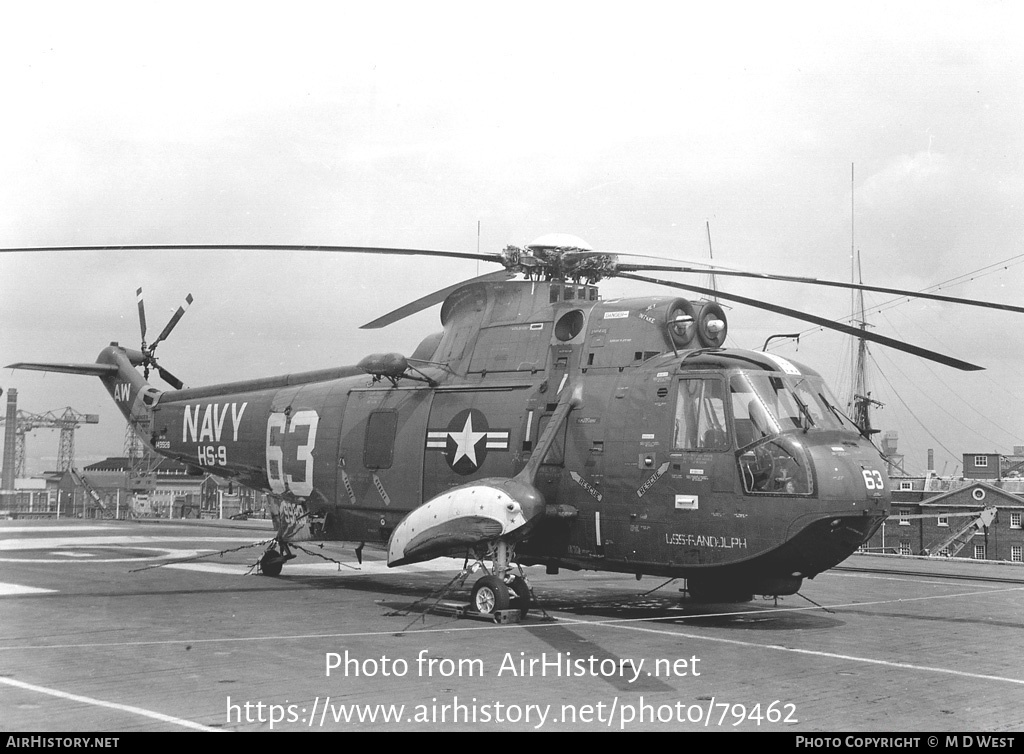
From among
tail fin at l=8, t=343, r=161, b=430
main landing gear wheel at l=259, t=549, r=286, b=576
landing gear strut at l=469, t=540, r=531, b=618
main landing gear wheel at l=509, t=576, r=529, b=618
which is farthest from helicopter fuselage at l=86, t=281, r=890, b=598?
tail fin at l=8, t=343, r=161, b=430

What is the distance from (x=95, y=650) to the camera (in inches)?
423

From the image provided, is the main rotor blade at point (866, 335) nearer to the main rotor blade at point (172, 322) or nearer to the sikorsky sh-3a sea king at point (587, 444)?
the sikorsky sh-3a sea king at point (587, 444)

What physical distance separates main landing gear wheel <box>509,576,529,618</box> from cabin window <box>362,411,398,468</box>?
147 inches

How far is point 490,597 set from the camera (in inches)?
531

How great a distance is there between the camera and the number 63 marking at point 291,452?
18234 mm

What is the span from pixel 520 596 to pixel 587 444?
236 centimetres

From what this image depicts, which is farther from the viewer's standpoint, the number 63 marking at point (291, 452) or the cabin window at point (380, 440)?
the number 63 marking at point (291, 452)

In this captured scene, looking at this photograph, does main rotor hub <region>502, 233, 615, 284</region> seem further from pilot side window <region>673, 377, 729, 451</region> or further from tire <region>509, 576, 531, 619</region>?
tire <region>509, 576, 531, 619</region>

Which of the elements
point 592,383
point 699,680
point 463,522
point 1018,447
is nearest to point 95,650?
point 463,522

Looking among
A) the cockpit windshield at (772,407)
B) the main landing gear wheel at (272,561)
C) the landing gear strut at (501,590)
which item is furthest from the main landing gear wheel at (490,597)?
the main landing gear wheel at (272,561)

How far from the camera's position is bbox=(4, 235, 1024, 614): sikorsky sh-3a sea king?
503 inches

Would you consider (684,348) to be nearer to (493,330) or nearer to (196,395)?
(493,330)

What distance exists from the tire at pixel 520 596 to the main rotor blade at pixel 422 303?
494cm

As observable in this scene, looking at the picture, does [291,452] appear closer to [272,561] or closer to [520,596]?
[272,561]
